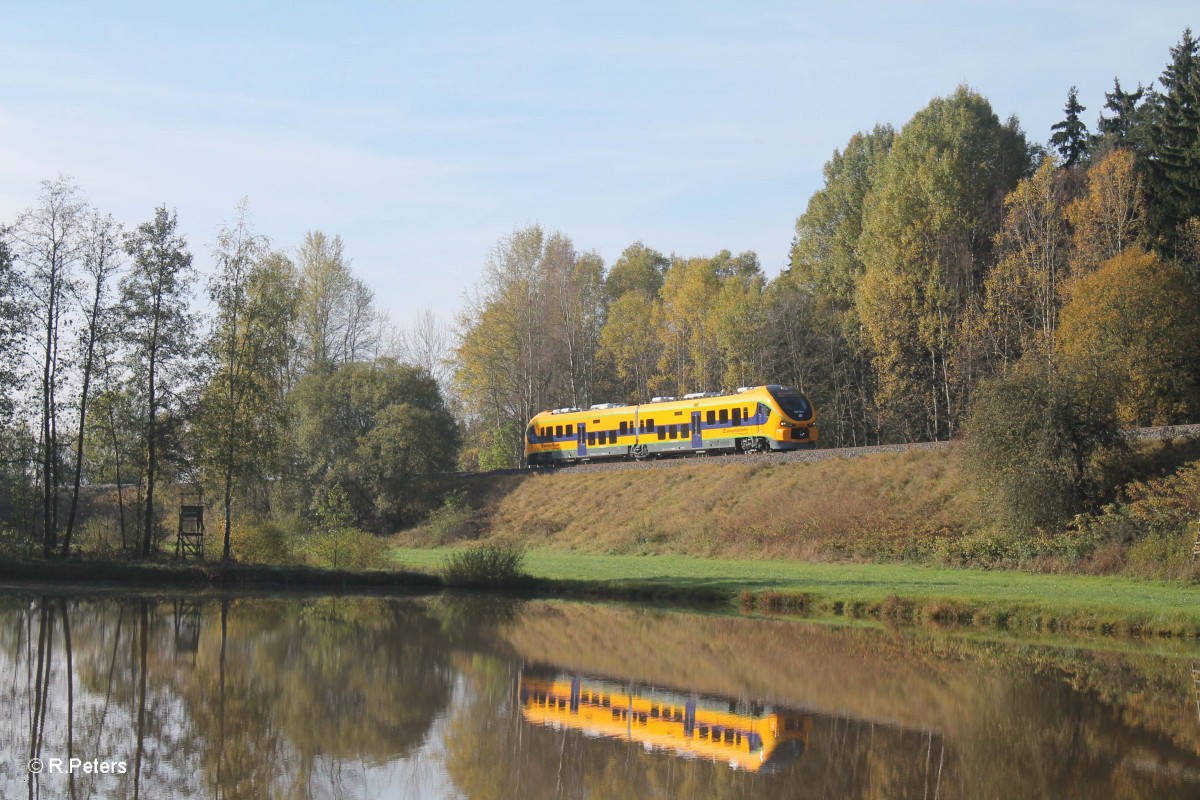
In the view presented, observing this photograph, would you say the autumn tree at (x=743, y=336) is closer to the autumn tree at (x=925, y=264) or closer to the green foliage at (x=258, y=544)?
the autumn tree at (x=925, y=264)

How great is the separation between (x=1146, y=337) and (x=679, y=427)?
739 inches

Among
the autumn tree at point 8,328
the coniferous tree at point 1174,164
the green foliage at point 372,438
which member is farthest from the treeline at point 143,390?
the coniferous tree at point 1174,164

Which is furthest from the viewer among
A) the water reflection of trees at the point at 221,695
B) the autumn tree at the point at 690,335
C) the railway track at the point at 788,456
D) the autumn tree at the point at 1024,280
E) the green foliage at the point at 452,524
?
the autumn tree at the point at 690,335

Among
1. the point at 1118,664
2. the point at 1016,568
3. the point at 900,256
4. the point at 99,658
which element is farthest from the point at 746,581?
Result: the point at 900,256

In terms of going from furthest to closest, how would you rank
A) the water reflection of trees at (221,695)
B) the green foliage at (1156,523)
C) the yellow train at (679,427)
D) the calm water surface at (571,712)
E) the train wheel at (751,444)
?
1. the train wheel at (751,444)
2. the yellow train at (679,427)
3. the green foliage at (1156,523)
4. the water reflection of trees at (221,695)
5. the calm water surface at (571,712)

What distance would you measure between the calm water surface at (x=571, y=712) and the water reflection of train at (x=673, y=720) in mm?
54

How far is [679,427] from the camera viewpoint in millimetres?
49281

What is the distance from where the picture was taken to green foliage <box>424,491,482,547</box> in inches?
1987

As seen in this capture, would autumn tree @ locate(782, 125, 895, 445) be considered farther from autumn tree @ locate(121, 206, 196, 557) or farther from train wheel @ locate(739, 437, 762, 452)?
autumn tree @ locate(121, 206, 196, 557)

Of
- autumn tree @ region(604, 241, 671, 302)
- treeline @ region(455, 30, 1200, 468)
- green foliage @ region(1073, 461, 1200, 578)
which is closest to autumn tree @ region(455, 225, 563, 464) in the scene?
treeline @ region(455, 30, 1200, 468)

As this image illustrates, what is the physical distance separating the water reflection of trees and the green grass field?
910 centimetres

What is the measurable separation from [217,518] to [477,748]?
2896 cm

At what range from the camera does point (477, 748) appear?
1256 centimetres

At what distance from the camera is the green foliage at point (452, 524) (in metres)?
50.5
